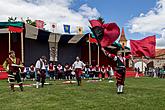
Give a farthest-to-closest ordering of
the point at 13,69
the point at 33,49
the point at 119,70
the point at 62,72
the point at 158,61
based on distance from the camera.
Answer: the point at 158,61
the point at 33,49
the point at 62,72
the point at 13,69
the point at 119,70

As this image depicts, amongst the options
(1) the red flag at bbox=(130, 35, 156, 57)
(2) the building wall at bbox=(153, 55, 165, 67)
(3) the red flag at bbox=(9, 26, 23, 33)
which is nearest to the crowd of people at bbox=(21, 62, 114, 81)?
(3) the red flag at bbox=(9, 26, 23, 33)

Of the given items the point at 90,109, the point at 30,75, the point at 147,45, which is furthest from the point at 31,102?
the point at 30,75

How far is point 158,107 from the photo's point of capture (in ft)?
32.6

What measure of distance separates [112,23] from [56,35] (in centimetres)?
2116

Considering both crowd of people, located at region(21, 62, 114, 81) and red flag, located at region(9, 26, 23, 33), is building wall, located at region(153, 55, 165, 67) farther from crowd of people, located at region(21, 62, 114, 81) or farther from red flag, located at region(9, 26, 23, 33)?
red flag, located at region(9, 26, 23, 33)

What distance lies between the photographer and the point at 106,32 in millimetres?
15641

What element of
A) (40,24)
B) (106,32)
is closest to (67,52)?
(40,24)

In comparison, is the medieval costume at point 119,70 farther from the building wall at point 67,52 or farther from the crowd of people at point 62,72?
the building wall at point 67,52

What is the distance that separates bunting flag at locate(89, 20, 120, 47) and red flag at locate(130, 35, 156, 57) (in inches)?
151

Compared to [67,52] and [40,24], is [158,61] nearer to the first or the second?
[67,52]

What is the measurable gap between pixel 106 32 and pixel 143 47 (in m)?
4.43

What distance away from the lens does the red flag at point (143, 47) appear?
18.9 m

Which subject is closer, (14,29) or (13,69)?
(13,69)

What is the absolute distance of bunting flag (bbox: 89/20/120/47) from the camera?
50.5 feet
